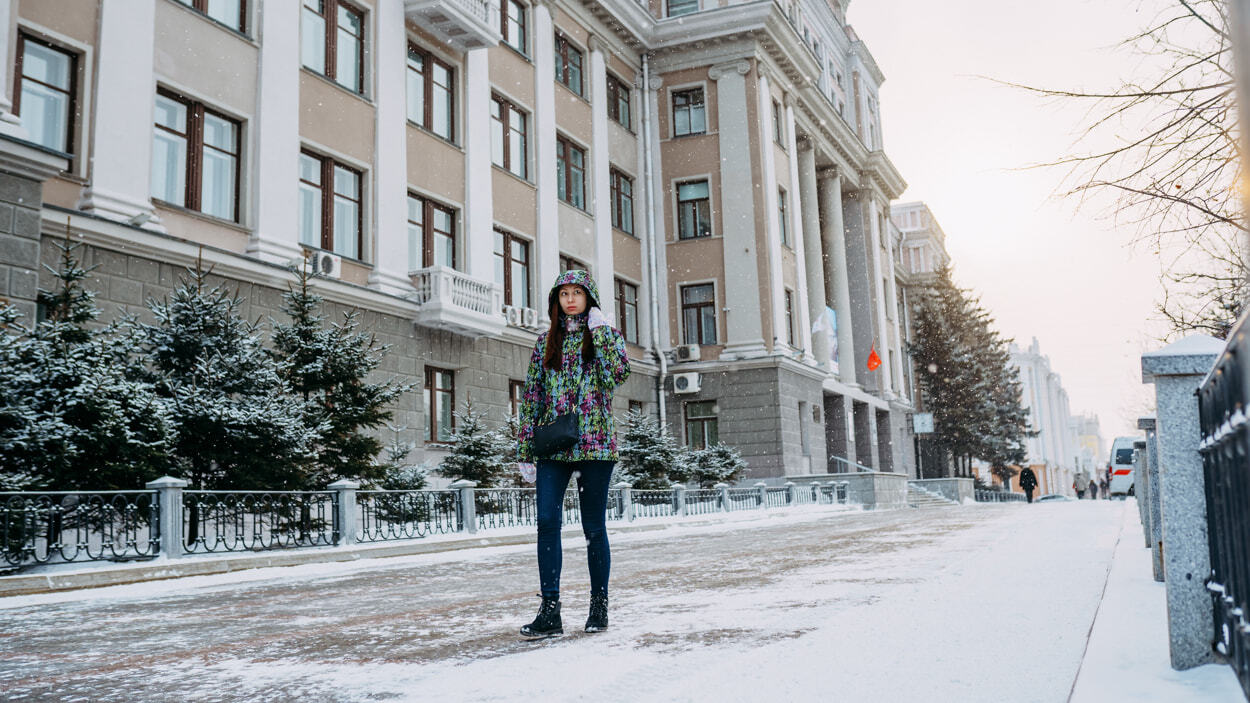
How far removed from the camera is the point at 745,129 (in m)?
36.3

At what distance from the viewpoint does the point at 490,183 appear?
27156 mm

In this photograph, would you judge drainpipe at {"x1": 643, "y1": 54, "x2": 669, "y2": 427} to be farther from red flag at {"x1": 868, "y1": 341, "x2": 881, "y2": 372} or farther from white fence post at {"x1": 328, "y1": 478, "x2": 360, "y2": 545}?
white fence post at {"x1": 328, "y1": 478, "x2": 360, "y2": 545}

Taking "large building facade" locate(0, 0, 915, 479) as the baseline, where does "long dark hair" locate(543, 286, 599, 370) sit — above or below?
below

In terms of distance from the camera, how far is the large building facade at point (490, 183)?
16.5 metres

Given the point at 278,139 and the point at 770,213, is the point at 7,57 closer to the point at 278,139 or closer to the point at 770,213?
the point at 278,139

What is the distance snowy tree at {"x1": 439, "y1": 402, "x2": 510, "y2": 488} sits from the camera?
20312 millimetres

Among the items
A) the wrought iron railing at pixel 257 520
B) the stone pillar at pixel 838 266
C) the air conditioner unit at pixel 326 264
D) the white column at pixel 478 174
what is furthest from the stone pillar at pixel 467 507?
the stone pillar at pixel 838 266

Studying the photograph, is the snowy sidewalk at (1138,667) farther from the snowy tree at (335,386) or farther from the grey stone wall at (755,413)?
the grey stone wall at (755,413)

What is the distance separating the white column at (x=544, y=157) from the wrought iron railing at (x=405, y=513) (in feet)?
41.8

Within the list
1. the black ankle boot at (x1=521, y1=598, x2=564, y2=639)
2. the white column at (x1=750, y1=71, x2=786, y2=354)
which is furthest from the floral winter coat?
the white column at (x1=750, y1=71, x2=786, y2=354)

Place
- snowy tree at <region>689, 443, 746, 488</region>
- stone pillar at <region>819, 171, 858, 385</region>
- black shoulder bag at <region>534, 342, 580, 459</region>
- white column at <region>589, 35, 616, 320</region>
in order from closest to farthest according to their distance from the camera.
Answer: black shoulder bag at <region>534, 342, 580, 459</region> → snowy tree at <region>689, 443, 746, 488</region> → white column at <region>589, 35, 616, 320</region> → stone pillar at <region>819, 171, 858, 385</region>

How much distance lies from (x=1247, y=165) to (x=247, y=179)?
806 inches

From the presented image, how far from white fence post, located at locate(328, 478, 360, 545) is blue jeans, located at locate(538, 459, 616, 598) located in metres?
9.44

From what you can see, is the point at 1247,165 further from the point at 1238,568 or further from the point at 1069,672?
the point at 1069,672
